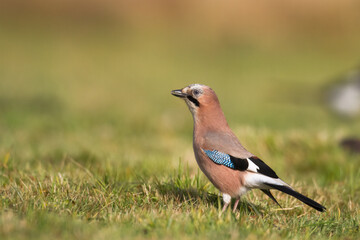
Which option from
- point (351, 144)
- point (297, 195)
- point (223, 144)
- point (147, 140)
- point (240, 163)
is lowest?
point (147, 140)

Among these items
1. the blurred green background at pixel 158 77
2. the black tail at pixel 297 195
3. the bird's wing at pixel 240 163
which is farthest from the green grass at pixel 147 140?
the bird's wing at pixel 240 163

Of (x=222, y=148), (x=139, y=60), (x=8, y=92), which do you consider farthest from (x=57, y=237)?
(x=139, y=60)

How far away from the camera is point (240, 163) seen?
13.9 ft

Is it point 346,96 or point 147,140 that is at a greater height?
point 346,96

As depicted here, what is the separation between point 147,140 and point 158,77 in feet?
27.2

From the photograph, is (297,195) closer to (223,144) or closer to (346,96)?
(223,144)

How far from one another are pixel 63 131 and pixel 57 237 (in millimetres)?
5810

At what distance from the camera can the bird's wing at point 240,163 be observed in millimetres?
4188

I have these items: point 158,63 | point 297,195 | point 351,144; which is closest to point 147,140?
point 351,144

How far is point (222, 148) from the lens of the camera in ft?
14.0

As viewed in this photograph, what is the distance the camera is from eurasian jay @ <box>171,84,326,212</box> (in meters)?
4.19

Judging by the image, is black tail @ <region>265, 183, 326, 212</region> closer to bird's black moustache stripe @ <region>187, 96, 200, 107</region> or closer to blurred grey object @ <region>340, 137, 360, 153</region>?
bird's black moustache stripe @ <region>187, 96, 200, 107</region>

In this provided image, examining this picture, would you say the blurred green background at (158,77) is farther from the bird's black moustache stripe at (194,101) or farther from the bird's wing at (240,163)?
the bird's wing at (240,163)

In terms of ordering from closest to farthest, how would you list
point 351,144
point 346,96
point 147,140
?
point 351,144 < point 147,140 < point 346,96
